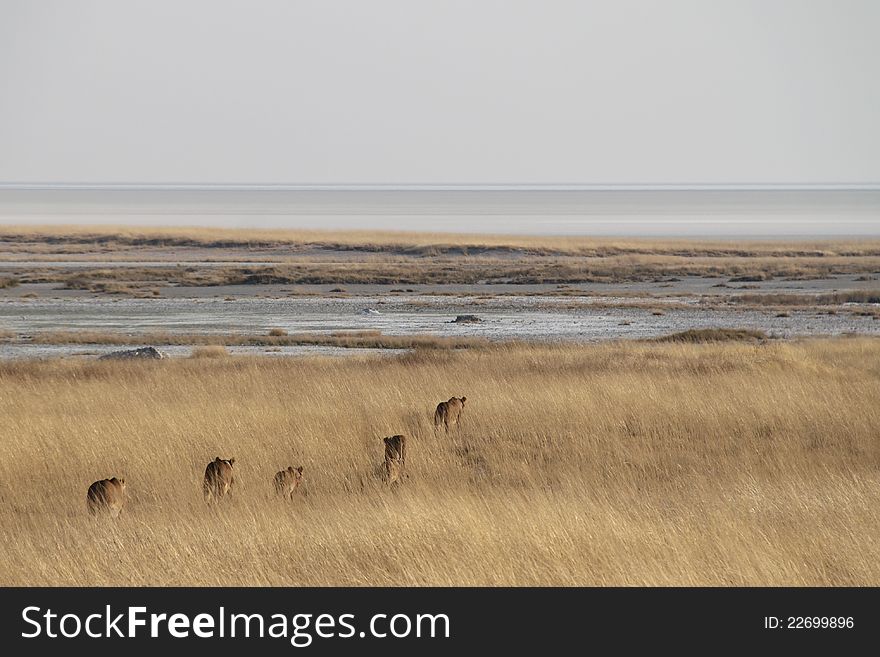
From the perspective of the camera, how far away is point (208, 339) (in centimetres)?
3088

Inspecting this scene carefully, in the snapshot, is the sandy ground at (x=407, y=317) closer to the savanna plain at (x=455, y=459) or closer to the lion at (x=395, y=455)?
the savanna plain at (x=455, y=459)

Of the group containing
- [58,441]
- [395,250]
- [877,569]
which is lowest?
[877,569]

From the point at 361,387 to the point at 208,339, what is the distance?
14412 mm

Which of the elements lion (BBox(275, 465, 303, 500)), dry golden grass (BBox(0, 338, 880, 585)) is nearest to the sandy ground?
dry golden grass (BBox(0, 338, 880, 585))

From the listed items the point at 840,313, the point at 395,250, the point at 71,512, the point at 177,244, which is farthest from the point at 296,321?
the point at 177,244

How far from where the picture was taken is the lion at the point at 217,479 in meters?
10.3

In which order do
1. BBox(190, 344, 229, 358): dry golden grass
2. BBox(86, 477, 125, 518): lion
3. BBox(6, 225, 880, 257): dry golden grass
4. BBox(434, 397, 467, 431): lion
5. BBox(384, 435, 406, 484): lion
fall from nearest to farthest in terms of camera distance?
BBox(86, 477, 125, 518): lion → BBox(384, 435, 406, 484): lion → BBox(434, 397, 467, 431): lion → BBox(190, 344, 229, 358): dry golden grass → BBox(6, 225, 880, 257): dry golden grass

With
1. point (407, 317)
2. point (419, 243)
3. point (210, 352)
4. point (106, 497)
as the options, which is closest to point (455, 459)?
point (106, 497)

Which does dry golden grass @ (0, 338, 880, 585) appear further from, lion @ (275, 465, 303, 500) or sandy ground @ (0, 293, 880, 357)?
sandy ground @ (0, 293, 880, 357)

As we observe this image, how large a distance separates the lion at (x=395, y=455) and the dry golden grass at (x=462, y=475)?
Answer: 0.62 ft

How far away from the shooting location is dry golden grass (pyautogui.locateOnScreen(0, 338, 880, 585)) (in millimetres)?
8289

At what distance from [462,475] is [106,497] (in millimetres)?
3629

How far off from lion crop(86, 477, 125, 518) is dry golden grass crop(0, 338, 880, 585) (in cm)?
15

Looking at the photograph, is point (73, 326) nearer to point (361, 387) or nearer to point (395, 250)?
point (361, 387)
